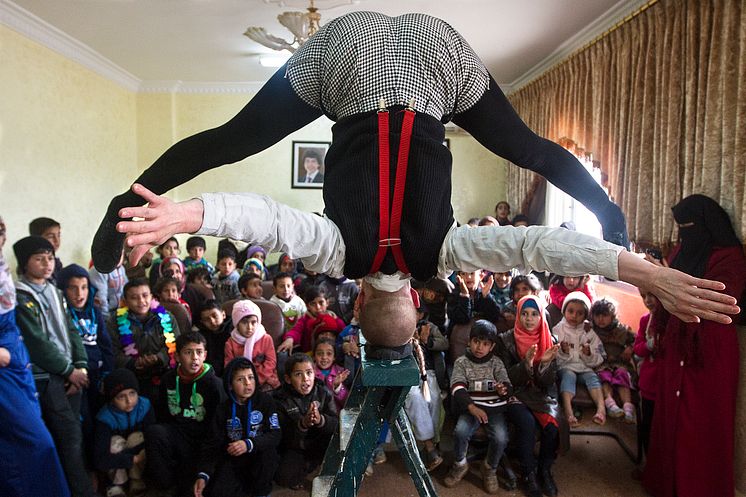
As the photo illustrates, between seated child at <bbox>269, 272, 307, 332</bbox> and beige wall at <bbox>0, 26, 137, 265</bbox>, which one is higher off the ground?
beige wall at <bbox>0, 26, 137, 265</bbox>

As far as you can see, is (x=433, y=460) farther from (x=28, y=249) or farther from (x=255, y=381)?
(x=28, y=249)

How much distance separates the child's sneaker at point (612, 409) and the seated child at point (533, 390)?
33cm

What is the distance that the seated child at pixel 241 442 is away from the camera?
2578 millimetres

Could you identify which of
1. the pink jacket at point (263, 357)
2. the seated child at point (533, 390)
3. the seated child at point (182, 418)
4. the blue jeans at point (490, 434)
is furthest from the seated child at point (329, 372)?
the seated child at point (533, 390)

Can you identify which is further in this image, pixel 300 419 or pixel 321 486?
pixel 300 419

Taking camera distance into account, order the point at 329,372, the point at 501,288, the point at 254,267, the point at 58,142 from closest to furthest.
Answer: the point at 329,372
the point at 501,288
the point at 254,267
the point at 58,142

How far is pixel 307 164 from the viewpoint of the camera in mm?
7363

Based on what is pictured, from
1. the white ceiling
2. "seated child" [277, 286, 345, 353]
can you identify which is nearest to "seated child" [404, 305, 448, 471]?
"seated child" [277, 286, 345, 353]

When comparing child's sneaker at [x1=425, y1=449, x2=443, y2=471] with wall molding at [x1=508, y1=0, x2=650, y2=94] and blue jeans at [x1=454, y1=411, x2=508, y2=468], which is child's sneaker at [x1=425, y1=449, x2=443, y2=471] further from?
wall molding at [x1=508, y1=0, x2=650, y2=94]

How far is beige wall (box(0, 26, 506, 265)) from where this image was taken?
15.5 feet

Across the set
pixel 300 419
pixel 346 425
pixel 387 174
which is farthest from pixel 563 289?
pixel 387 174

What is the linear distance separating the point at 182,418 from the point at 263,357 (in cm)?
55

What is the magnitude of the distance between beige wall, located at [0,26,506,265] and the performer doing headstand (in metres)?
4.34

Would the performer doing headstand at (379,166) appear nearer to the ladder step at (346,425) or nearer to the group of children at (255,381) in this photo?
the ladder step at (346,425)
